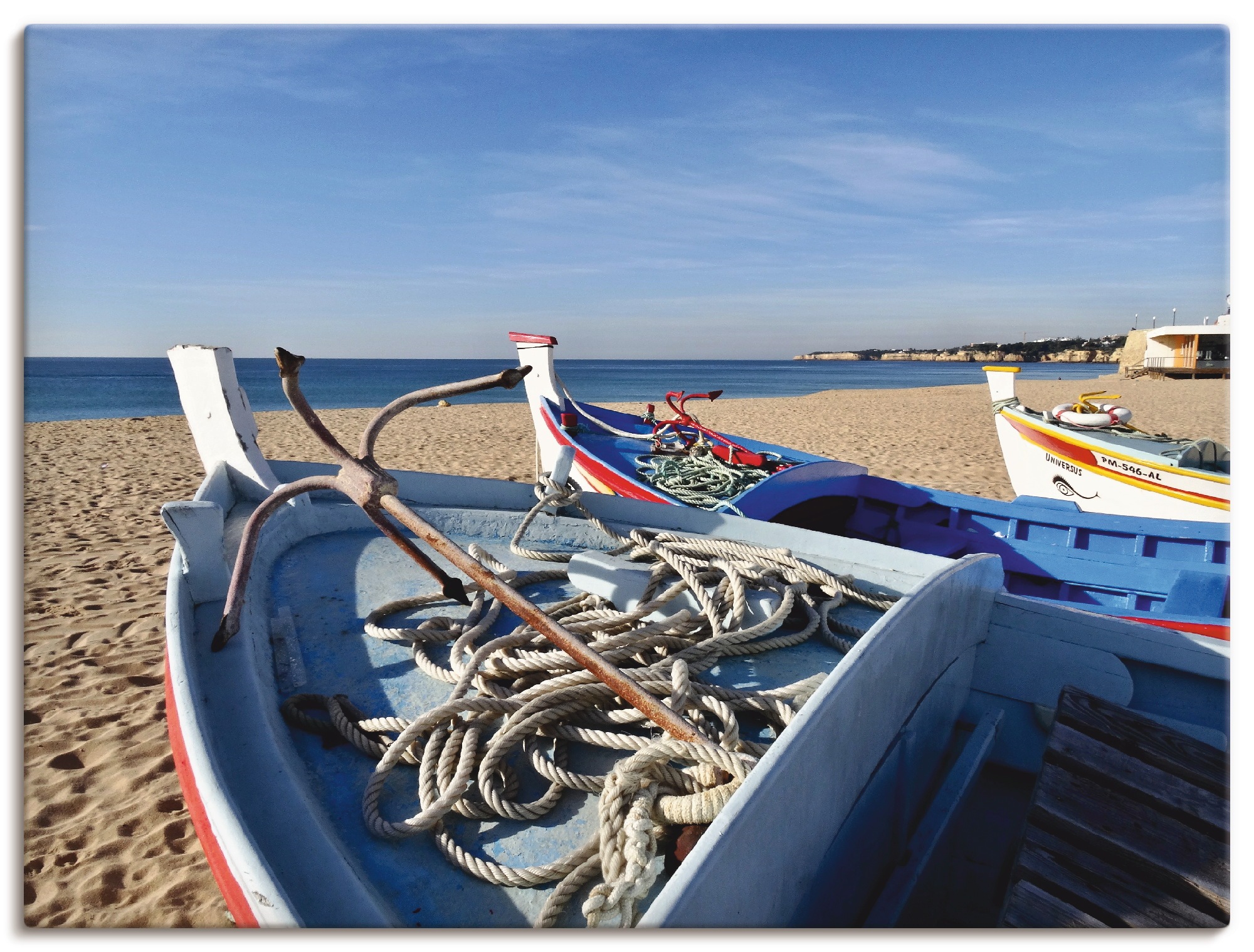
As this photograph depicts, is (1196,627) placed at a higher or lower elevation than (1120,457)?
lower

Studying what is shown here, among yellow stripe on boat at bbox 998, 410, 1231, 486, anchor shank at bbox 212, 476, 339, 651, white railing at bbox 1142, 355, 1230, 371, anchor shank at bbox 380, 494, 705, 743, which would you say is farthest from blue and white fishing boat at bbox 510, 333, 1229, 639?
white railing at bbox 1142, 355, 1230, 371

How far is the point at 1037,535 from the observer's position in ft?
13.8

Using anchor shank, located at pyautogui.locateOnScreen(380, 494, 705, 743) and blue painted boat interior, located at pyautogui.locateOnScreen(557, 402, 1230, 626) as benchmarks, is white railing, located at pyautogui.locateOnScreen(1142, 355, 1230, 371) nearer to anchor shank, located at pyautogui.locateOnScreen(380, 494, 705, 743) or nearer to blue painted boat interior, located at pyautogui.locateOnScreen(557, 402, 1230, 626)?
blue painted boat interior, located at pyautogui.locateOnScreen(557, 402, 1230, 626)

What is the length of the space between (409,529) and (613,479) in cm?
314

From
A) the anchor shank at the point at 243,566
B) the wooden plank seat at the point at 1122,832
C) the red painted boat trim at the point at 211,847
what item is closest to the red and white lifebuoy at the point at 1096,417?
the wooden plank seat at the point at 1122,832

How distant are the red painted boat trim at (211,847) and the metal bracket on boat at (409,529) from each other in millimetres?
311

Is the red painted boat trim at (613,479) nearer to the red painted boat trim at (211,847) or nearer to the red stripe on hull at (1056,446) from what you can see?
the red painted boat trim at (211,847)

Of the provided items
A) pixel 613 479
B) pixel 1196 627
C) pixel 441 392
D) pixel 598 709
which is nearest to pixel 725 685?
pixel 598 709

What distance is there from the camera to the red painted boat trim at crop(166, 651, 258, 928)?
1064mm

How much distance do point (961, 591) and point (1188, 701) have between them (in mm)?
846

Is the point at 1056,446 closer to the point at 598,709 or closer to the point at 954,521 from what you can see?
the point at 954,521

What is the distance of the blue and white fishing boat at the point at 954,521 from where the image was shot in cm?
381

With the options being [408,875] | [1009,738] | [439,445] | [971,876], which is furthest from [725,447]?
[439,445]

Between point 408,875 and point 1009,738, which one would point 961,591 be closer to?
point 1009,738
